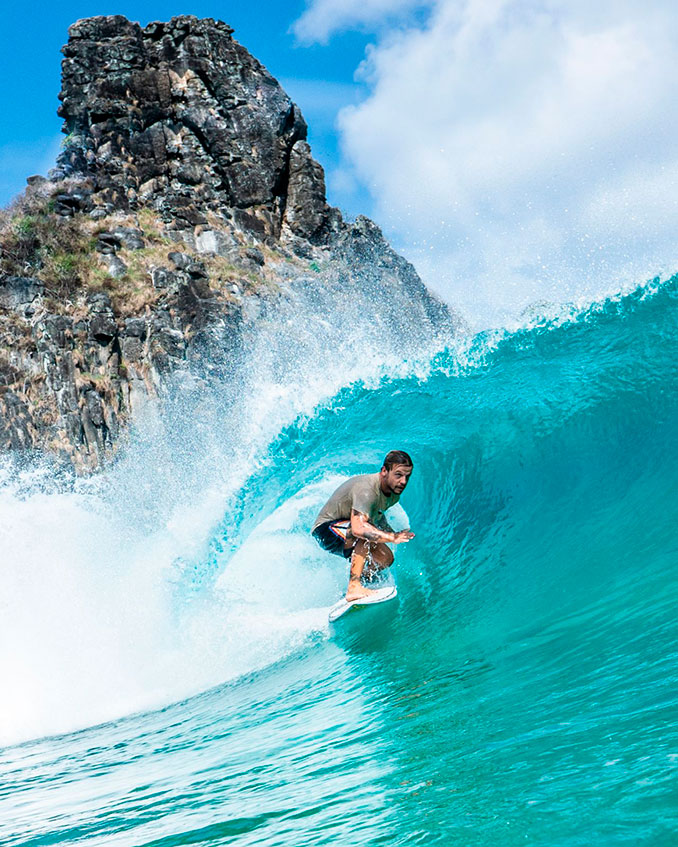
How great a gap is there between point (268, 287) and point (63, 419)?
525 inches

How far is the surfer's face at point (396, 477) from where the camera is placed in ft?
18.2

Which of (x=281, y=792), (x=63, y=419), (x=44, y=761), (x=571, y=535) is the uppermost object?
(x=63, y=419)

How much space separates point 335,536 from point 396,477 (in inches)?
36.3

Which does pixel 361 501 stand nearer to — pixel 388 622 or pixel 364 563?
pixel 364 563

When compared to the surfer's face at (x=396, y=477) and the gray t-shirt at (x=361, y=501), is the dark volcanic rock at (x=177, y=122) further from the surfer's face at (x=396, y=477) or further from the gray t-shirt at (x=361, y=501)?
the surfer's face at (x=396, y=477)

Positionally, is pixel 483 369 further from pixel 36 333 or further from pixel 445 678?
pixel 36 333

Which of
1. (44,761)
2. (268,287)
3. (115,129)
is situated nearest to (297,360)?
(44,761)

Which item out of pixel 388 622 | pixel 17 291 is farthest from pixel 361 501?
pixel 17 291

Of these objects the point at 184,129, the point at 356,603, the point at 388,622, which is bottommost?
the point at 388,622

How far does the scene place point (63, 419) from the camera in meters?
32.8

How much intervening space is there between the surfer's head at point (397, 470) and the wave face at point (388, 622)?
946 millimetres

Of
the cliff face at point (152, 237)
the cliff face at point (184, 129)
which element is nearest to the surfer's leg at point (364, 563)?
the cliff face at point (152, 237)

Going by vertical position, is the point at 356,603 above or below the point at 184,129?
below

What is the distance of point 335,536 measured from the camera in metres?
6.18
